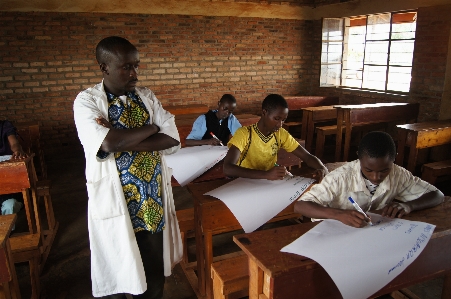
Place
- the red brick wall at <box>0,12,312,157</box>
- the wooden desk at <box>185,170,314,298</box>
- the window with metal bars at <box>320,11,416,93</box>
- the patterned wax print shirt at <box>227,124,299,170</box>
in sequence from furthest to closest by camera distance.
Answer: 1. the window with metal bars at <box>320,11,416,93</box>
2. the red brick wall at <box>0,12,312,157</box>
3. the patterned wax print shirt at <box>227,124,299,170</box>
4. the wooden desk at <box>185,170,314,298</box>

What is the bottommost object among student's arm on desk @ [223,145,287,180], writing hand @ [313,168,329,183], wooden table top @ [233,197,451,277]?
writing hand @ [313,168,329,183]

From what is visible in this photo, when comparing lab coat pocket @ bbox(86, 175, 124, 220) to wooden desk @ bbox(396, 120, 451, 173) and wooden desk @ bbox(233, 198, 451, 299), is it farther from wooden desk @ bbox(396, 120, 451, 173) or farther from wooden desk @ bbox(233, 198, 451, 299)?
wooden desk @ bbox(396, 120, 451, 173)

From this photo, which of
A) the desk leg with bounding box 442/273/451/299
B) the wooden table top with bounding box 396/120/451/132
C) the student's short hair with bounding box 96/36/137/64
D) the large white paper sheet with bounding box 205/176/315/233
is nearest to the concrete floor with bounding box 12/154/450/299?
the desk leg with bounding box 442/273/451/299

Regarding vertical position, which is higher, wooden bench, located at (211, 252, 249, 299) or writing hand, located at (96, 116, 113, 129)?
writing hand, located at (96, 116, 113, 129)

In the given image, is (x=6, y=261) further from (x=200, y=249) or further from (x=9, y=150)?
(x=9, y=150)

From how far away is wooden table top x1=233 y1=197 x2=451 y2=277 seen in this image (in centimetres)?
118

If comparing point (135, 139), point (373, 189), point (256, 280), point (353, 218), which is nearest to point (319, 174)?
point (373, 189)

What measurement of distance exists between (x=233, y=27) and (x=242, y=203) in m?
5.75

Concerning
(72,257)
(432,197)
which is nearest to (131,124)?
(432,197)

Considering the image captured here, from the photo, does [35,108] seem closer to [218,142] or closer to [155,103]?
[218,142]

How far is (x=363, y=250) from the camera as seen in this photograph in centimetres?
124

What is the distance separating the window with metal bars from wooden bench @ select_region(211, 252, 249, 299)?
5.45 meters

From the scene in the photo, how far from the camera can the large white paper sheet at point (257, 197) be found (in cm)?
186

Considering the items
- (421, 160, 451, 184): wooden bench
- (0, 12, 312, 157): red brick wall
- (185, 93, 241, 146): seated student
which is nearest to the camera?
(185, 93, 241, 146): seated student
